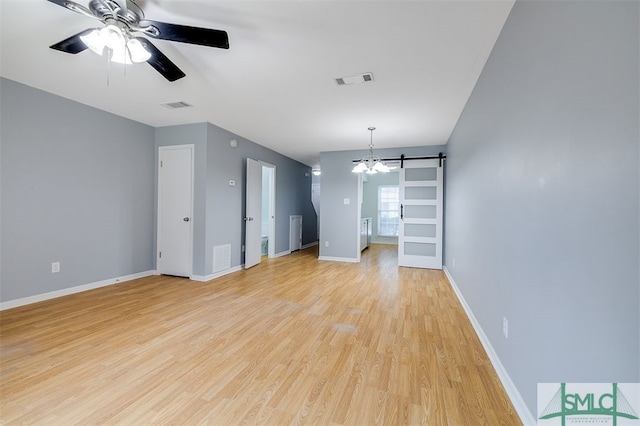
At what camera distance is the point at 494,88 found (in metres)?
2.12

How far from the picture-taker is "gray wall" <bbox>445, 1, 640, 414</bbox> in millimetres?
803

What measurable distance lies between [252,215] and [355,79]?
3363 mm

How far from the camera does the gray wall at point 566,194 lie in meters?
0.80

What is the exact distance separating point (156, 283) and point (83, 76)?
285cm

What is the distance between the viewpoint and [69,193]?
3.50 m

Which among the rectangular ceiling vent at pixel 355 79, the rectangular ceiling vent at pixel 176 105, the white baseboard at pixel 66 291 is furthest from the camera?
the rectangular ceiling vent at pixel 176 105

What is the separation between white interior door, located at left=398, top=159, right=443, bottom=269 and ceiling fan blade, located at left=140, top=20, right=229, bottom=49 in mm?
4529

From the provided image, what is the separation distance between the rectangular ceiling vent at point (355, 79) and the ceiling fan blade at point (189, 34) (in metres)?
1.32

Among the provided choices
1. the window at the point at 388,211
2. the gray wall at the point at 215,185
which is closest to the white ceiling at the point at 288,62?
the gray wall at the point at 215,185

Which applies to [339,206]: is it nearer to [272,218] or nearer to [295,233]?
[272,218]

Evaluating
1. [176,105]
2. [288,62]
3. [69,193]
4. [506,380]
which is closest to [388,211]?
[176,105]

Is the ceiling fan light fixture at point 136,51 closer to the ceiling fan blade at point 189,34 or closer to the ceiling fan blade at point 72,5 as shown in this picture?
the ceiling fan blade at point 189,34

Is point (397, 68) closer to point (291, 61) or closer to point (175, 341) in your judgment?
point (291, 61)

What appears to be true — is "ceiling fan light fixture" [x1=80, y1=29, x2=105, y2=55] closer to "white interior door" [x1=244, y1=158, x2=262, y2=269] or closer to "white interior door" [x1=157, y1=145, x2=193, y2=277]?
"white interior door" [x1=157, y1=145, x2=193, y2=277]
